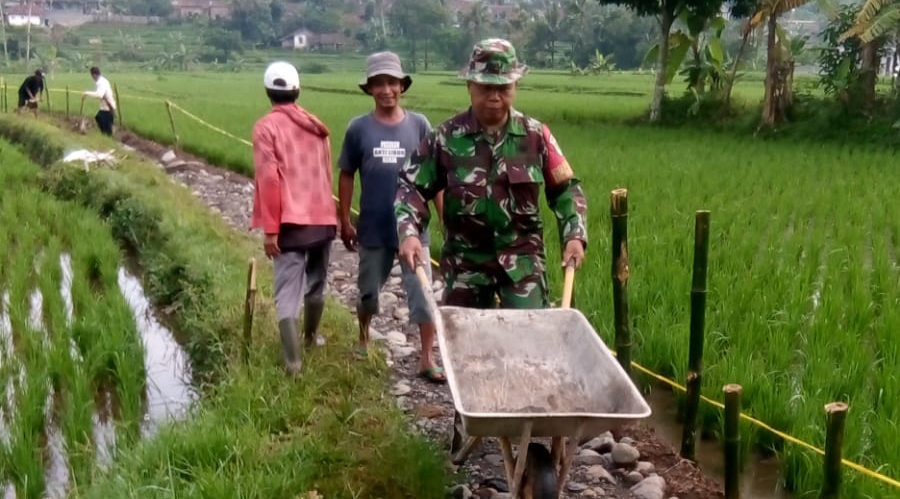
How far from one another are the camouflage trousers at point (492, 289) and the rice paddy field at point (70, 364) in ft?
4.75

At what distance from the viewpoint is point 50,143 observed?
1316 cm

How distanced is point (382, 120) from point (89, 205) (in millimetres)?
6311

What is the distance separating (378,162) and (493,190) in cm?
104

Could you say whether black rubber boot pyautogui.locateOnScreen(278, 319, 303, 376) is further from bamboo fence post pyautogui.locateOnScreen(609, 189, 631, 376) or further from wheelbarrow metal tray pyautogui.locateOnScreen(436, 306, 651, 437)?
bamboo fence post pyautogui.locateOnScreen(609, 189, 631, 376)

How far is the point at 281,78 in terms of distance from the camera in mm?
4016

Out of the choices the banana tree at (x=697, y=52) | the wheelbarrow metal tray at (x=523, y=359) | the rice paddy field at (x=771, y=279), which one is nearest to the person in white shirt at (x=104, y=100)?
the rice paddy field at (x=771, y=279)

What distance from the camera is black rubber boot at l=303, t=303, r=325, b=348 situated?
439cm

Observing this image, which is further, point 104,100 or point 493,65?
point 104,100

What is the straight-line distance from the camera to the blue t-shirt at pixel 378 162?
4109mm

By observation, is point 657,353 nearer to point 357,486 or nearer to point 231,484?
point 357,486

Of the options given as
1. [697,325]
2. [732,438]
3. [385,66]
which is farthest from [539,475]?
[385,66]

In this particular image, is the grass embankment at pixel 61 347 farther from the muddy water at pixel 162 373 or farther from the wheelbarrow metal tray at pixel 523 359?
the wheelbarrow metal tray at pixel 523 359

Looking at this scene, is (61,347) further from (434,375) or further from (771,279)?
(771,279)

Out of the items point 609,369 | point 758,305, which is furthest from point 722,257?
point 609,369
